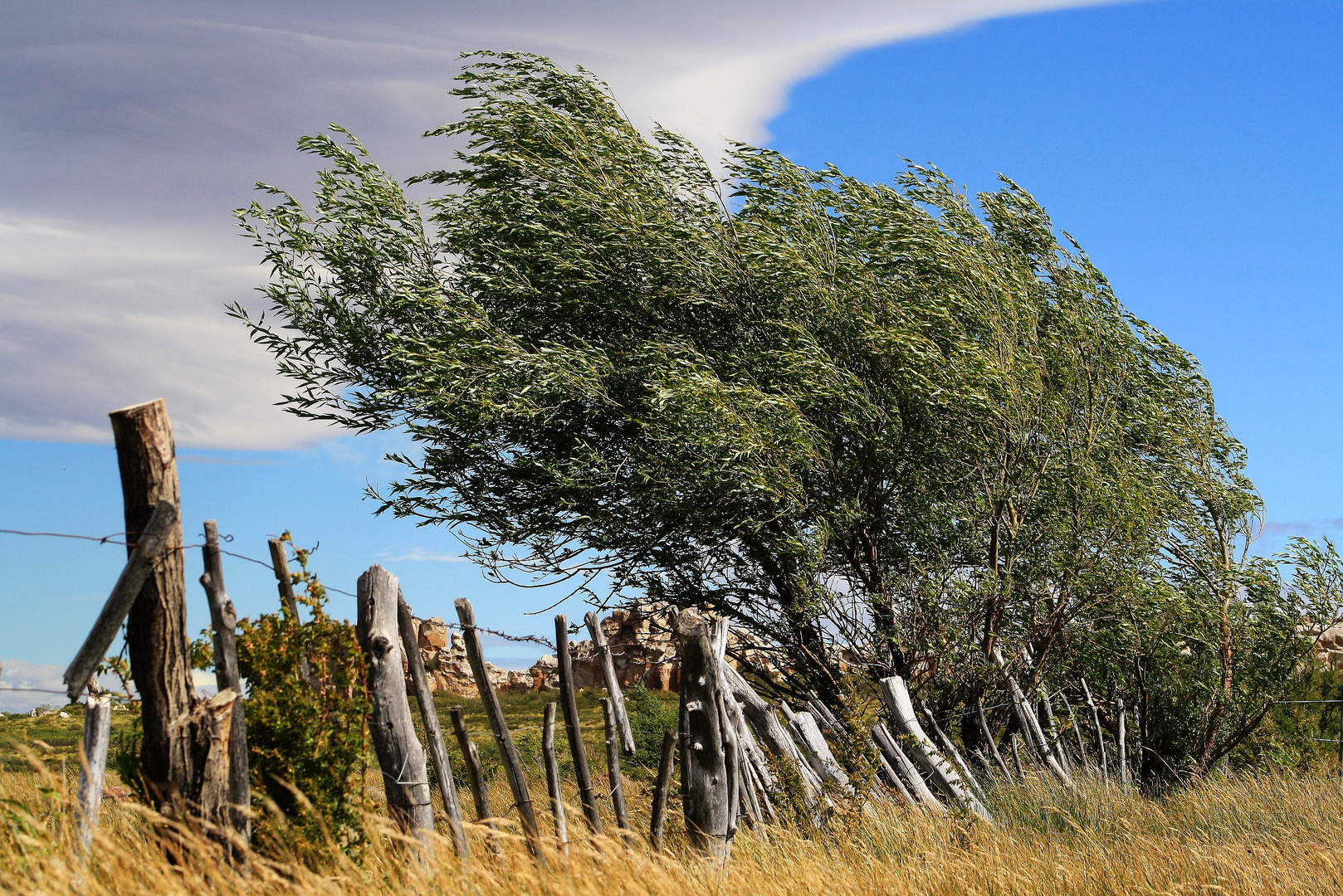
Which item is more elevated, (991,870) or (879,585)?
(879,585)

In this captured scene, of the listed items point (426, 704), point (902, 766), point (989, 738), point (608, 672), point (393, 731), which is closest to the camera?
point (393, 731)

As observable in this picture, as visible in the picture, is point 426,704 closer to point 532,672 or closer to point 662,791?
point 662,791

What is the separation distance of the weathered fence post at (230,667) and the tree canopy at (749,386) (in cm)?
449

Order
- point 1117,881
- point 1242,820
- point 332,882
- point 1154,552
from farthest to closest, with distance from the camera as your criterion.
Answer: point 1154,552 → point 1242,820 → point 1117,881 → point 332,882

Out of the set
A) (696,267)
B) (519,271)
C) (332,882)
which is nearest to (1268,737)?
(696,267)

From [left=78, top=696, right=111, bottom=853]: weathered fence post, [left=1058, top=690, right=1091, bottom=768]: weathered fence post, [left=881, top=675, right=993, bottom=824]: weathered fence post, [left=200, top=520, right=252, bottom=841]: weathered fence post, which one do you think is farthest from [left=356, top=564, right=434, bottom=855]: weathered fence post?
[left=1058, top=690, right=1091, bottom=768]: weathered fence post

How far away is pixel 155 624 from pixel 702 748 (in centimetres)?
328

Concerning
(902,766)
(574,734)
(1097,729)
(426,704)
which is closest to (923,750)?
(902,766)

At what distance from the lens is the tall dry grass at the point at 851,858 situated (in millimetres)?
4410

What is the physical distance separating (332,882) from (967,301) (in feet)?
26.4

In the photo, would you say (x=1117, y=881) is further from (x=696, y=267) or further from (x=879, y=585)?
(x=696, y=267)

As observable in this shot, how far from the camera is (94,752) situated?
4875 millimetres

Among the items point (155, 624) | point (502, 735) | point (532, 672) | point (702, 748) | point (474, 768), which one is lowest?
point (532, 672)

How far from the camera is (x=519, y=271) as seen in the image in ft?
33.7
